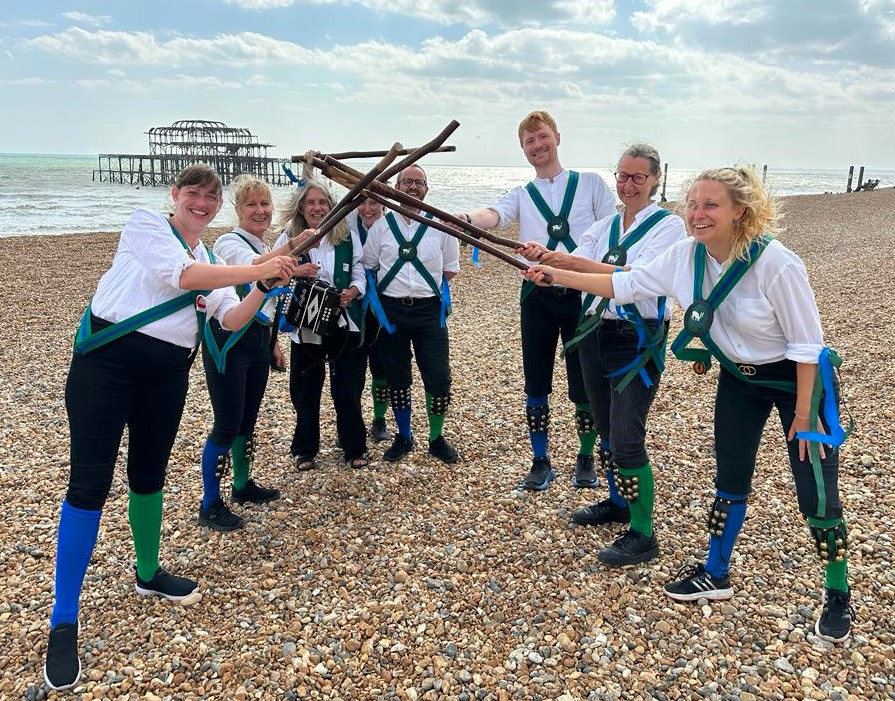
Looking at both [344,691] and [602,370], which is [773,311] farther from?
[344,691]

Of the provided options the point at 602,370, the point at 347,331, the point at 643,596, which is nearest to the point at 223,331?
A: the point at 347,331

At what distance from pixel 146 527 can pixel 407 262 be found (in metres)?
2.44

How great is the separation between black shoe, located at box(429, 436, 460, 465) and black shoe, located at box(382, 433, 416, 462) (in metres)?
0.18

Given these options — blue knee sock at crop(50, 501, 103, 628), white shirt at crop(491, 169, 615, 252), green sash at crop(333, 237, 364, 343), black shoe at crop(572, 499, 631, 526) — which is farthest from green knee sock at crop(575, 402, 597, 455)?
blue knee sock at crop(50, 501, 103, 628)

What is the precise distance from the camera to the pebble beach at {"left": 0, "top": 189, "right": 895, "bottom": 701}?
9.36 feet

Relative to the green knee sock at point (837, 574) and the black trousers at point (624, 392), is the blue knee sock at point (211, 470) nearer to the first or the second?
the black trousers at point (624, 392)

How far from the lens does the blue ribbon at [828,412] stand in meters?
2.72

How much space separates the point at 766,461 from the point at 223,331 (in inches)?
161

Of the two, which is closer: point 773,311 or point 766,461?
point 773,311

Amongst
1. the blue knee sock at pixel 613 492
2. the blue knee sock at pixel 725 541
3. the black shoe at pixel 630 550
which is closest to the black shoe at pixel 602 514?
the blue knee sock at pixel 613 492

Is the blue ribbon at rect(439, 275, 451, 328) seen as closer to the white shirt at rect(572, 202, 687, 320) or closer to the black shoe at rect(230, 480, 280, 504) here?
the white shirt at rect(572, 202, 687, 320)

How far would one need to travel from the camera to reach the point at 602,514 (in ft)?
13.6

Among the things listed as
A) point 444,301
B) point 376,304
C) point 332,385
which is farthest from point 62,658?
point 444,301

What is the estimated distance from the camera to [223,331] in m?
3.95
